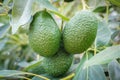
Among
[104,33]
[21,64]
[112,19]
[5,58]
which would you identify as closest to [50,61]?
[104,33]

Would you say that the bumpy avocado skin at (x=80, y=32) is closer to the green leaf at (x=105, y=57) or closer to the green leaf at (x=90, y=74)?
the green leaf at (x=90, y=74)

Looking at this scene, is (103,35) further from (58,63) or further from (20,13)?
Result: (20,13)

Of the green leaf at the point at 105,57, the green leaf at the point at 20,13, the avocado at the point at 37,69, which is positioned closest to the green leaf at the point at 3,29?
the avocado at the point at 37,69

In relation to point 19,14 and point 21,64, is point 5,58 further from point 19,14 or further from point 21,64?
point 19,14

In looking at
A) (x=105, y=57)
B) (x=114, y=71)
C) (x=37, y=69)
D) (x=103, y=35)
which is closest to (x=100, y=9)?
(x=103, y=35)

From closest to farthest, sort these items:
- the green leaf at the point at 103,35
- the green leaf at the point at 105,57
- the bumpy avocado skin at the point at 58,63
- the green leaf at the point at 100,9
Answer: the green leaf at the point at 105,57, the bumpy avocado skin at the point at 58,63, the green leaf at the point at 103,35, the green leaf at the point at 100,9

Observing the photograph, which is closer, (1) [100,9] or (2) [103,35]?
(2) [103,35]
